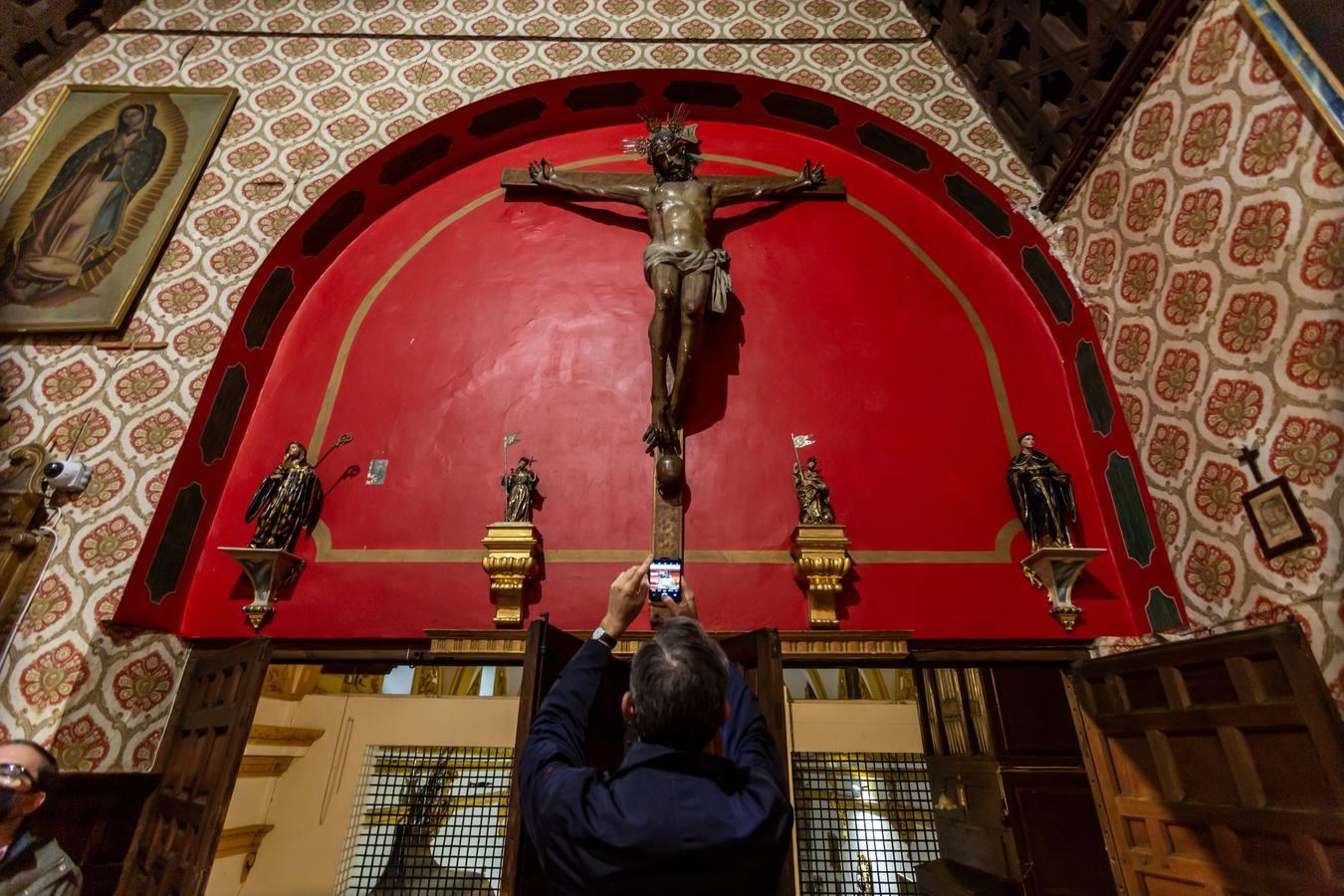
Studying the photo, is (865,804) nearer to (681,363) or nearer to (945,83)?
(681,363)

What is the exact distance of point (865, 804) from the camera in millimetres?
6309

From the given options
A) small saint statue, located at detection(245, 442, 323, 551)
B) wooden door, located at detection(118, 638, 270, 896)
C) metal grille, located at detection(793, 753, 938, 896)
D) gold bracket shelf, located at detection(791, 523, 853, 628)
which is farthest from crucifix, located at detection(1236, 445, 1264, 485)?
small saint statue, located at detection(245, 442, 323, 551)

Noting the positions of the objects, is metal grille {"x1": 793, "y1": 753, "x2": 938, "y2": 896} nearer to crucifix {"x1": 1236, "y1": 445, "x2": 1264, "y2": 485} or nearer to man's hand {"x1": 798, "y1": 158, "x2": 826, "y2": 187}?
crucifix {"x1": 1236, "y1": 445, "x2": 1264, "y2": 485}

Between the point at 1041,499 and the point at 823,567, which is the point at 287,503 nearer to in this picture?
the point at 823,567

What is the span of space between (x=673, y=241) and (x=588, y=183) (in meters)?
1.00

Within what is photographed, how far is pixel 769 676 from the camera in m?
2.54

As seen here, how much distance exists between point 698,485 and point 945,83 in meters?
3.78

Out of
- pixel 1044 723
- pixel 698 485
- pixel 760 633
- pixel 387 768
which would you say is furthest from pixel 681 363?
pixel 387 768

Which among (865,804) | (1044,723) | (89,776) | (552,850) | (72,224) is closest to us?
(552,850)

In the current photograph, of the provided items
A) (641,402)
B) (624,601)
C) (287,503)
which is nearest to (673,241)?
(641,402)

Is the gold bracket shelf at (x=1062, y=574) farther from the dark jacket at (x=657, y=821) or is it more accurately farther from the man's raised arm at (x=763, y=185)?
the man's raised arm at (x=763, y=185)

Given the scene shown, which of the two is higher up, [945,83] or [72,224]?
[945,83]

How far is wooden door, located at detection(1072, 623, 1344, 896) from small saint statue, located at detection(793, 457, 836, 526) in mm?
1546

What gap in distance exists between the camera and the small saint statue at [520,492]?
3.65 m
